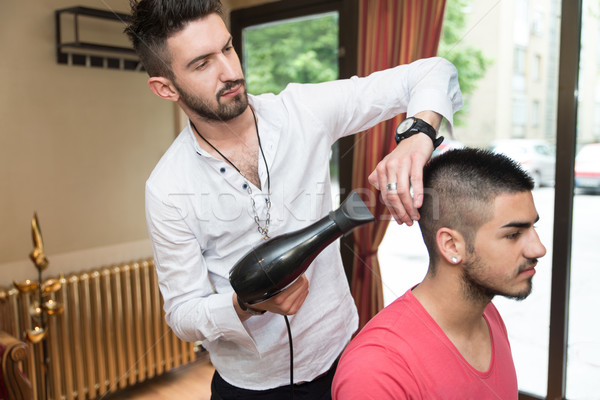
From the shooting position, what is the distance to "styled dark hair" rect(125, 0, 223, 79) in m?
0.97

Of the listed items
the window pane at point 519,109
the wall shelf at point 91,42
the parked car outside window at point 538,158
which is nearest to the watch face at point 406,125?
the window pane at point 519,109

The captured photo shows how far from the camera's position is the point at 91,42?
259cm

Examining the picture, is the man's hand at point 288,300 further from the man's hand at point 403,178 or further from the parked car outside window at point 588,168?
the parked car outside window at point 588,168

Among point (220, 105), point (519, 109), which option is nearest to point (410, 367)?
point (220, 105)

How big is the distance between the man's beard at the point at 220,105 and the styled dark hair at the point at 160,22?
0.06 m

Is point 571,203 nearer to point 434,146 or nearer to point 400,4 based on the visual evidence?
point 400,4

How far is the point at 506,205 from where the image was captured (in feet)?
3.19

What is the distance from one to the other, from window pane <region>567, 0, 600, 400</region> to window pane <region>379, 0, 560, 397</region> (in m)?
0.10

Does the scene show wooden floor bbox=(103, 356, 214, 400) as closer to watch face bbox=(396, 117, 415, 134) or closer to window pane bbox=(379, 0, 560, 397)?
window pane bbox=(379, 0, 560, 397)

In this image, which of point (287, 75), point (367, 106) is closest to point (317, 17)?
point (287, 75)

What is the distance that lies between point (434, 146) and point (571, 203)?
Result: 144 centimetres

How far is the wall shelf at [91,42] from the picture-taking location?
2438mm

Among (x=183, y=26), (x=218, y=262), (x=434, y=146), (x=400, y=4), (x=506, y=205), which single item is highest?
(x=400, y=4)

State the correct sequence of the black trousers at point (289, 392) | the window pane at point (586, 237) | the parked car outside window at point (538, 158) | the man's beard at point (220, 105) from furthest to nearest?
the parked car outside window at point (538, 158) < the window pane at point (586, 237) < the black trousers at point (289, 392) < the man's beard at point (220, 105)
